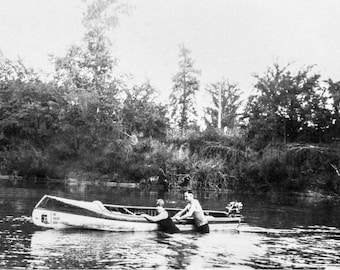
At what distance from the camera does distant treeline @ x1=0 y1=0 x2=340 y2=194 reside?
39.9 metres

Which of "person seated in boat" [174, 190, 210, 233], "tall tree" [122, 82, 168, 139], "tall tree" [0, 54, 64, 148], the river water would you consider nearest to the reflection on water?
the river water

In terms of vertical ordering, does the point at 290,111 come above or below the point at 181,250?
above

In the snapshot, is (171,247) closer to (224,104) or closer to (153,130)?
(153,130)

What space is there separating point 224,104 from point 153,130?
19.2 meters

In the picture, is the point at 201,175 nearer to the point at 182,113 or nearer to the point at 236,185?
the point at 236,185

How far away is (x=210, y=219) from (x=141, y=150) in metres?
27.6

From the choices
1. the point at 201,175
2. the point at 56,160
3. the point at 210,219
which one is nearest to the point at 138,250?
the point at 210,219

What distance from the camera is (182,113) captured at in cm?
5922

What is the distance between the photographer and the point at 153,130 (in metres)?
49.7

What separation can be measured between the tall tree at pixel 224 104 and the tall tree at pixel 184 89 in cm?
566

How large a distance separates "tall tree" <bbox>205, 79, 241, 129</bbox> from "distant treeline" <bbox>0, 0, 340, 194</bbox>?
1911 mm

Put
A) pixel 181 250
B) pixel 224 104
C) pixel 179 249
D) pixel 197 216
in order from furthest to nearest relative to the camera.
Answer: pixel 224 104
pixel 197 216
pixel 179 249
pixel 181 250

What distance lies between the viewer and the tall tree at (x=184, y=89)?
59.1m

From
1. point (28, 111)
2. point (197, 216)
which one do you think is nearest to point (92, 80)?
point (28, 111)
